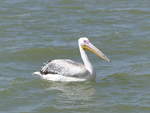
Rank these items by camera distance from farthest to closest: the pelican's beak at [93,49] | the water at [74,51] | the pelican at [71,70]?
1. the pelican's beak at [93,49]
2. the pelican at [71,70]
3. the water at [74,51]

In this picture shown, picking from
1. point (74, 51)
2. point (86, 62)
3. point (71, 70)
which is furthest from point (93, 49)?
point (74, 51)

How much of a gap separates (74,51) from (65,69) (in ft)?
6.11

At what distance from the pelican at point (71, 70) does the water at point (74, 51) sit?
16 cm

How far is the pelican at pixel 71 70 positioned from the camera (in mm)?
13586

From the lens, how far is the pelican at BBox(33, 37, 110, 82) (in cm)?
1359

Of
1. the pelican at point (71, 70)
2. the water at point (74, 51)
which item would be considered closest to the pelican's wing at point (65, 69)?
the pelican at point (71, 70)

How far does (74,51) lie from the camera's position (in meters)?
15.5

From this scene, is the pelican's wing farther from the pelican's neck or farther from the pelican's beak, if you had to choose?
the pelican's beak

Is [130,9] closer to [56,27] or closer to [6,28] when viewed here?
[56,27]

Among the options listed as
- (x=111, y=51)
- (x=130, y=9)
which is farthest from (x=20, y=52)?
(x=130, y=9)

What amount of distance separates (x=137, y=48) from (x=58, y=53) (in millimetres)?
1836

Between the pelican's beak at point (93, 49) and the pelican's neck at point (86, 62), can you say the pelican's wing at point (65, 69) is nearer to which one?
the pelican's neck at point (86, 62)

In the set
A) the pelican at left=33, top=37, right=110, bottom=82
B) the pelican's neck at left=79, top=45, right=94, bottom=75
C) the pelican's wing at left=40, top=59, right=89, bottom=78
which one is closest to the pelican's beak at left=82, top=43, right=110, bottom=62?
the pelican at left=33, top=37, right=110, bottom=82

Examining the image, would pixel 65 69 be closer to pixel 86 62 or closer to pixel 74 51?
pixel 86 62
